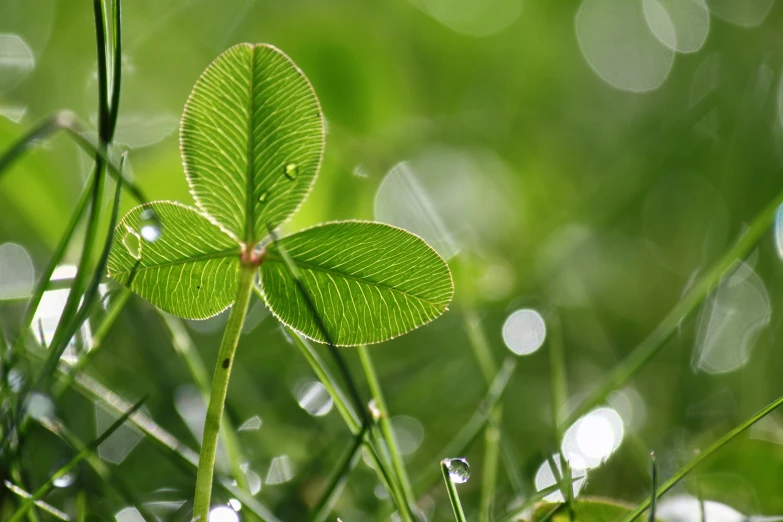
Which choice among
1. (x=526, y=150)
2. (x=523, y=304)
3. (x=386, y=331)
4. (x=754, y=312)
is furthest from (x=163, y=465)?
(x=526, y=150)

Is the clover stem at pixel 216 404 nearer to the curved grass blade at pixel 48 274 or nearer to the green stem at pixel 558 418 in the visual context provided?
the curved grass blade at pixel 48 274

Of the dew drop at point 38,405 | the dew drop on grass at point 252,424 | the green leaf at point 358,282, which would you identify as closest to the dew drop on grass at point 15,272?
the dew drop on grass at point 252,424

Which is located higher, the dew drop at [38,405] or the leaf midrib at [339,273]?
the leaf midrib at [339,273]

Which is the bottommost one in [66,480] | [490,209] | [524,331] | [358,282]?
[66,480]

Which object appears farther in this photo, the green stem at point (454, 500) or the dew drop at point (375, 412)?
the dew drop at point (375, 412)

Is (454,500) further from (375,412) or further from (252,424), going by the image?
(252,424)

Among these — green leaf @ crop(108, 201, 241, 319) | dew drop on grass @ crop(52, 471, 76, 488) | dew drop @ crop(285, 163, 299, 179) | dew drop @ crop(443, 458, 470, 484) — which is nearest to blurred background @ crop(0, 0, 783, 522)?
dew drop on grass @ crop(52, 471, 76, 488)

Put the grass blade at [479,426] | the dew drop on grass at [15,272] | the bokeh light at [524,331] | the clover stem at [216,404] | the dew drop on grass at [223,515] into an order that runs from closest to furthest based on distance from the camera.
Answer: the clover stem at [216,404] < the dew drop on grass at [223,515] < the grass blade at [479,426] < the dew drop on grass at [15,272] < the bokeh light at [524,331]

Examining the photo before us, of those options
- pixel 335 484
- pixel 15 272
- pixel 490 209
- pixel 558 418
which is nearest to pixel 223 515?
pixel 335 484
